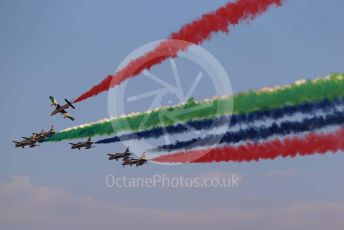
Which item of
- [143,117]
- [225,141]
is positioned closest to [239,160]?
[225,141]

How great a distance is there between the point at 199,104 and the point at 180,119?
12.1 ft

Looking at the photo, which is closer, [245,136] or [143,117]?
[245,136]

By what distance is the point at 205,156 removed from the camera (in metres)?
71.2

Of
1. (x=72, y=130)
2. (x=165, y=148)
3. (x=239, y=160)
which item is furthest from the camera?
(x=72, y=130)

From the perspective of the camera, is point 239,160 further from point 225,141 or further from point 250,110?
point 250,110

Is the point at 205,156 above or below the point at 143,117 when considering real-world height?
below

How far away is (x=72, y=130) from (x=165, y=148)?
1833cm

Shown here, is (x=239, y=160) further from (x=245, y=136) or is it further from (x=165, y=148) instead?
(x=165, y=148)

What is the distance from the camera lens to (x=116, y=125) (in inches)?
3029

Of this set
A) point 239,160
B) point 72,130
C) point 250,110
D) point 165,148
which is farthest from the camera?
point 72,130

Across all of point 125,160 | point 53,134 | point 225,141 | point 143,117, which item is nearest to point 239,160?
point 225,141

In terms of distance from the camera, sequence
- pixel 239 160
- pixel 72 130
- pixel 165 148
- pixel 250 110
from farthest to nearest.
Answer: pixel 72 130
pixel 165 148
pixel 239 160
pixel 250 110

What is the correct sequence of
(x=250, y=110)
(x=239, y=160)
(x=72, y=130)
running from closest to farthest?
(x=250, y=110)
(x=239, y=160)
(x=72, y=130)

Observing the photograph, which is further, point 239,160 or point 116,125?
point 116,125
